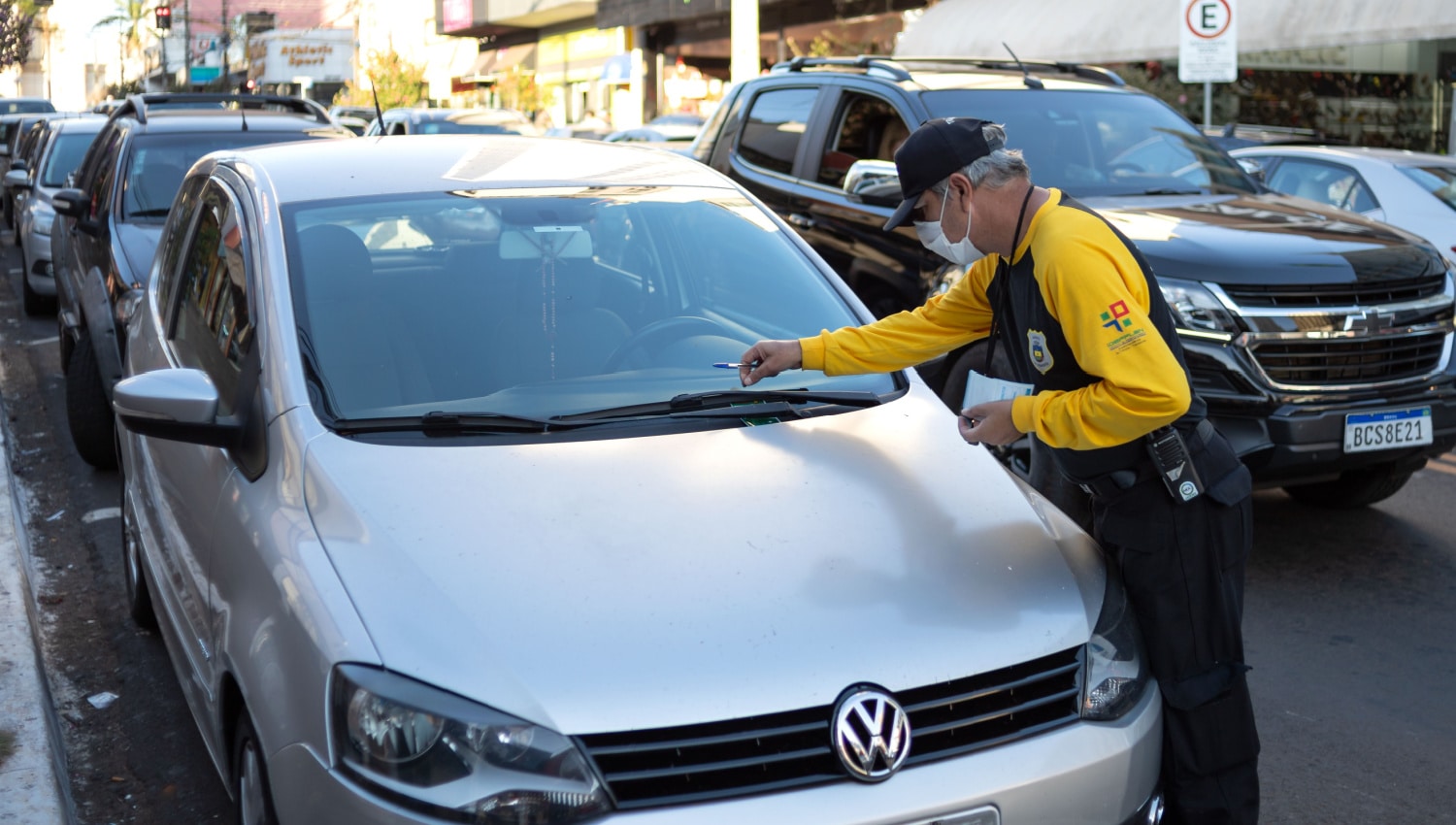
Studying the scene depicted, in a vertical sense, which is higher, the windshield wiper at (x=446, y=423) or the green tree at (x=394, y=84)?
the green tree at (x=394, y=84)

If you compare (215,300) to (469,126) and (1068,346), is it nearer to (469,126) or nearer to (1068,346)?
(1068,346)

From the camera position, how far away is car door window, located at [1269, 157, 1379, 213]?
30.6 ft

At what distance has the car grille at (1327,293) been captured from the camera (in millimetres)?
Answer: 5246

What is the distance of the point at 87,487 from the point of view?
6.93 metres

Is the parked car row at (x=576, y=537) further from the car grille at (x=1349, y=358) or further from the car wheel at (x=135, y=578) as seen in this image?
the car grille at (x=1349, y=358)

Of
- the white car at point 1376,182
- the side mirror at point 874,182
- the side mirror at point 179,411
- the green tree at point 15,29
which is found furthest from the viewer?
the green tree at point 15,29

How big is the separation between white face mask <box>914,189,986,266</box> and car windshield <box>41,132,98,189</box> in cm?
1133

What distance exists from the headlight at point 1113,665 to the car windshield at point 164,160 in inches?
251

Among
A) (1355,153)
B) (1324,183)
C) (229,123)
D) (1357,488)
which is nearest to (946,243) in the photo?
(1357,488)

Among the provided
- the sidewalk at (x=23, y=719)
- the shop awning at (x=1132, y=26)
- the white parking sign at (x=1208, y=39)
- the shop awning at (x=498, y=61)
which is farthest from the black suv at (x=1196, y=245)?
the shop awning at (x=498, y=61)

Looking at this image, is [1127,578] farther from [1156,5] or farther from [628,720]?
[1156,5]

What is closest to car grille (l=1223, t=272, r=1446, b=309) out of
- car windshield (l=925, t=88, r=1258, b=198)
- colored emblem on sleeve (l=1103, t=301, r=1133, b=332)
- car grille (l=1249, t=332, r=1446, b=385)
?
car grille (l=1249, t=332, r=1446, b=385)

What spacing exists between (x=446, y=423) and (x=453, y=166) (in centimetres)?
112

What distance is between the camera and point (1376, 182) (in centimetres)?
920
